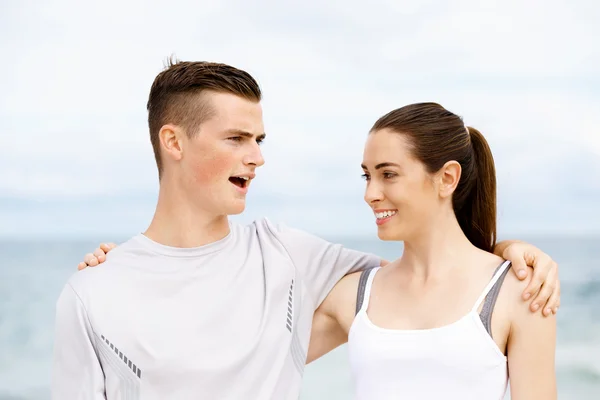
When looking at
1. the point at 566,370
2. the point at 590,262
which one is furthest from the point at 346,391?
the point at 590,262

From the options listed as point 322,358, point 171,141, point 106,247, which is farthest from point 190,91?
point 322,358

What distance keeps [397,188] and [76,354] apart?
1127mm

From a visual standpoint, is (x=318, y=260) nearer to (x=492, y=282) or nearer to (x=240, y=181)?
(x=240, y=181)

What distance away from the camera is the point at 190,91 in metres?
2.68

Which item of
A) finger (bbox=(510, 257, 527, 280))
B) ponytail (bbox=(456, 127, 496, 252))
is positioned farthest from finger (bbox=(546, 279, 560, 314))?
ponytail (bbox=(456, 127, 496, 252))

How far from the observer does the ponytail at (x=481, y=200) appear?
9.00ft

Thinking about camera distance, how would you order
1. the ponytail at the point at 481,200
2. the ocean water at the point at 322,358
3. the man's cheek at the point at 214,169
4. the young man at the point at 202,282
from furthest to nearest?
1. the ocean water at the point at 322,358
2. the ponytail at the point at 481,200
3. the man's cheek at the point at 214,169
4. the young man at the point at 202,282

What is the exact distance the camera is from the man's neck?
8.71 ft

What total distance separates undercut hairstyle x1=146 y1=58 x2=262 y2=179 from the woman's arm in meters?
1.15

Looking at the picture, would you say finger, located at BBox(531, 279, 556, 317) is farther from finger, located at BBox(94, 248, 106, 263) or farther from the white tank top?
finger, located at BBox(94, 248, 106, 263)

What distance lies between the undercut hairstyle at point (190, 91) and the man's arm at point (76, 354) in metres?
0.57

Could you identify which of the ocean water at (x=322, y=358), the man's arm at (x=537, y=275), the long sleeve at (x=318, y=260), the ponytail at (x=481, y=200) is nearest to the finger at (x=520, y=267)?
the man's arm at (x=537, y=275)

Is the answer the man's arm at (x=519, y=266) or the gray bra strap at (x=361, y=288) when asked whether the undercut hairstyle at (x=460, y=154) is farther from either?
the gray bra strap at (x=361, y=288)

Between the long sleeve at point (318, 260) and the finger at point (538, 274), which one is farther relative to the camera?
the long sleeve at point (318, 260)
